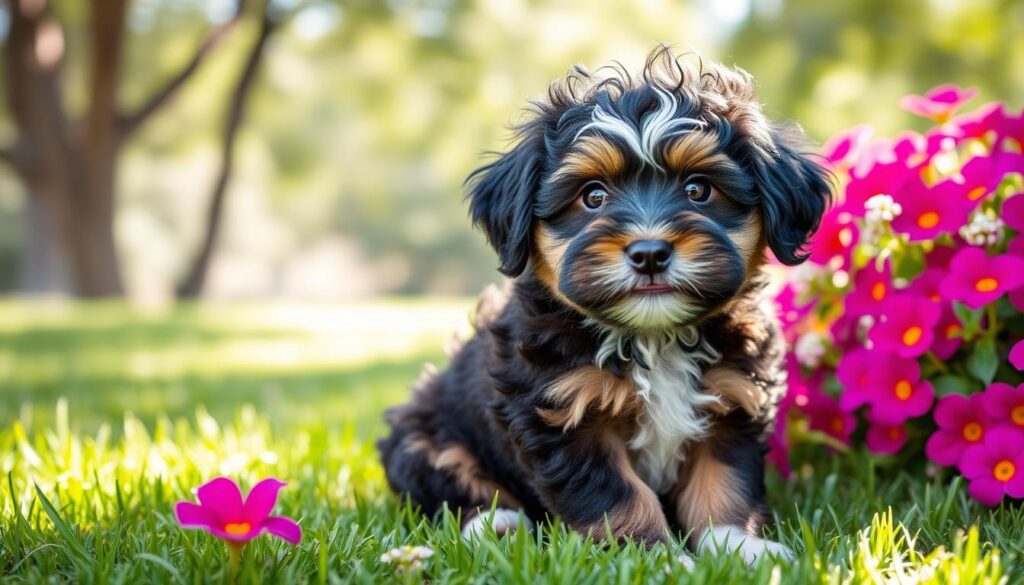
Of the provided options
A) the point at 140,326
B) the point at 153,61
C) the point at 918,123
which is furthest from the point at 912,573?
the point at 153,61

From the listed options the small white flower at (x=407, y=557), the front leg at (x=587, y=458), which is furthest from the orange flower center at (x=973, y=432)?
the small white flower at (x=407, y=557)

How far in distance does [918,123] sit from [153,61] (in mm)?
15944

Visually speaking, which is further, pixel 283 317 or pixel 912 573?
pixel 283 317

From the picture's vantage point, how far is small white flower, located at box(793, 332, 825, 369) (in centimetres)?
402

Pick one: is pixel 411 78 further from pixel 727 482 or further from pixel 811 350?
pixel 727 482

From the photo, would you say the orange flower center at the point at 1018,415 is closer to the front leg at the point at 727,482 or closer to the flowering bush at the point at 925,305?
the flowering bush at the point at 925,305

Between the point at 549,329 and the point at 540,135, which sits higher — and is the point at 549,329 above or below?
→ below

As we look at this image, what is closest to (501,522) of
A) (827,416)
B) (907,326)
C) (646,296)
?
(646,296)

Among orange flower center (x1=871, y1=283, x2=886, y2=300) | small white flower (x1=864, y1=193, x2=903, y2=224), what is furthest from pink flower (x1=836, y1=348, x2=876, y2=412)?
small white flower (x1=864, y1=193, x2=903, y2=224)

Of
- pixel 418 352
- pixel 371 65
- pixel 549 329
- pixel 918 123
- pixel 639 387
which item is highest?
pixel 371 65

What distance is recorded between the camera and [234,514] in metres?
2.41

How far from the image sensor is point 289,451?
4.44m

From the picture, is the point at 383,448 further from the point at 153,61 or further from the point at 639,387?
the point at 153,61

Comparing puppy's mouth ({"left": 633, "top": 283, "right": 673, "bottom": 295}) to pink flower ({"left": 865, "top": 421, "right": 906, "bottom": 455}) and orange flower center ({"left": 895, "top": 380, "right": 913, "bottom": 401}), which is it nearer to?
orange flower center ({"left": 895, "top": 380, "right": 913, "bottom": 401})
